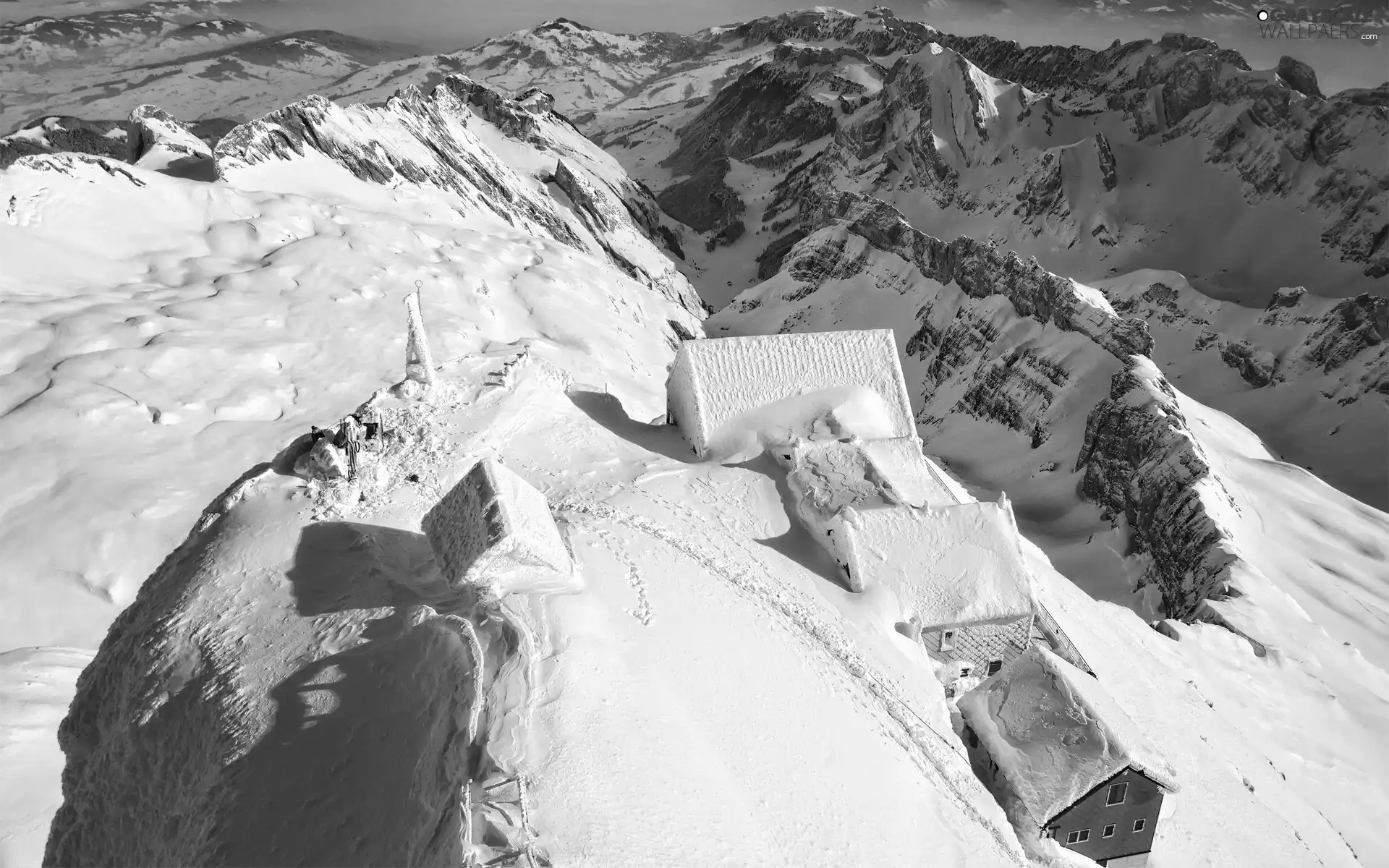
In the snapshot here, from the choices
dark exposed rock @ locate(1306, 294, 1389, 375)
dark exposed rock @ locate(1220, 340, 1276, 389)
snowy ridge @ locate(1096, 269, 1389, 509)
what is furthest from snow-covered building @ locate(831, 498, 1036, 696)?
dark exposed rock @ locate(1306, 294, 1389, 375)

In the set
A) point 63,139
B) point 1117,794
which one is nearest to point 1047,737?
point 1117,794

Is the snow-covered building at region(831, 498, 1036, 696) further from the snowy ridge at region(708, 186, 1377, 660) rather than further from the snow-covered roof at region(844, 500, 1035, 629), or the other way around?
the snowy ridge at region(708, 186, 1377, 660)

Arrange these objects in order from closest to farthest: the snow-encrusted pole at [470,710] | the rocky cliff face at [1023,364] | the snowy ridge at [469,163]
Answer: the snow-encrusted pole at [470,710] < the rocky cliff face at [1023,364] < the snowy ridge at [469,163]

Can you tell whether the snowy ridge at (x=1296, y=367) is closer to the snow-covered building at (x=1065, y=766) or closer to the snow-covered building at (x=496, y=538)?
the snow-covered building at (x=1065, y=766)

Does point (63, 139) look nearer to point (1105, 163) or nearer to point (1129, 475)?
point (1129, 475)

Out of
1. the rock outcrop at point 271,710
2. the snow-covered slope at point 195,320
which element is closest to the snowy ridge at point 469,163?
the snow-covered slope at point 195,320
